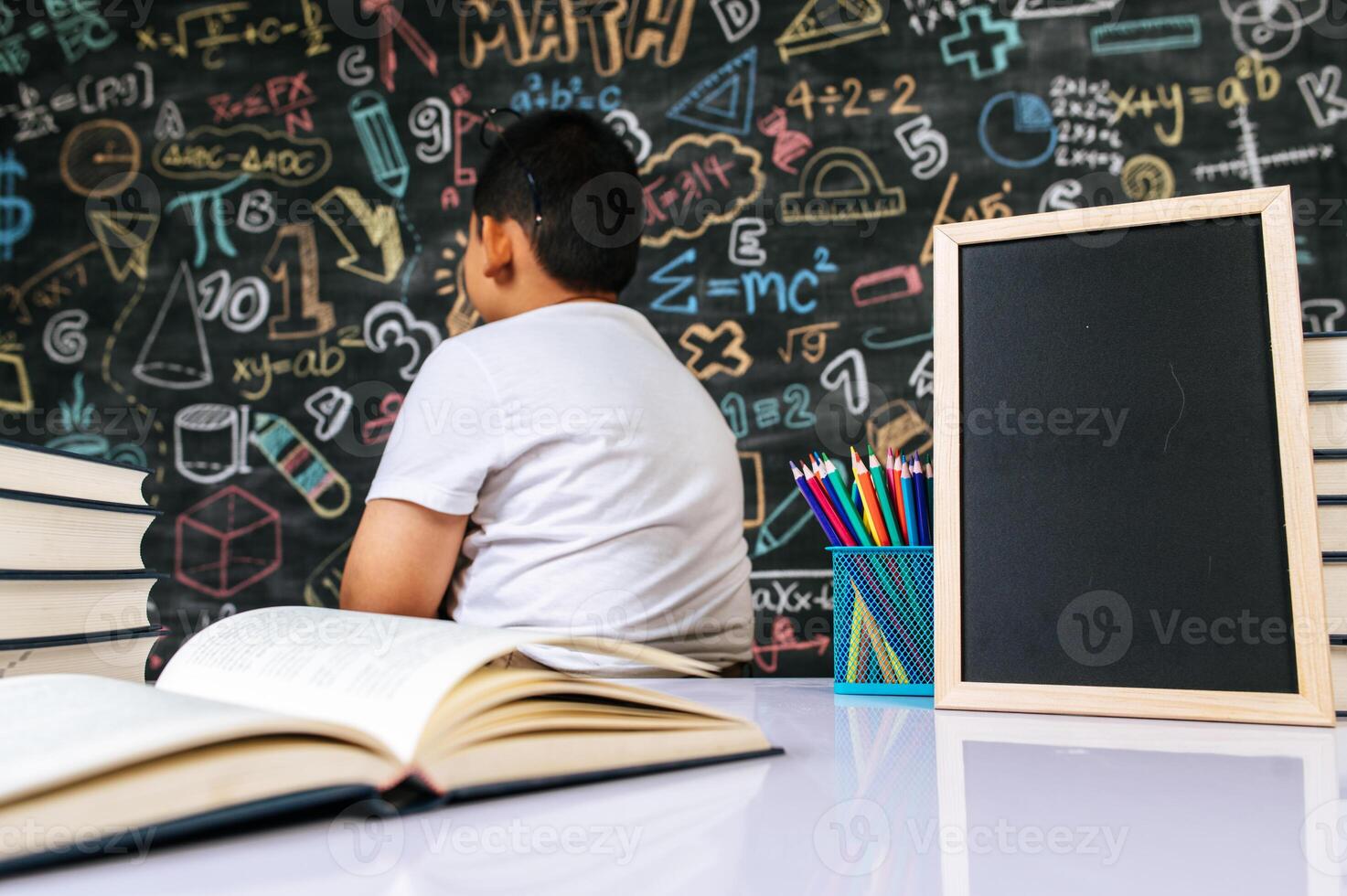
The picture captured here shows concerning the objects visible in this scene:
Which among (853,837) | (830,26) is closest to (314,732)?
(853,837)

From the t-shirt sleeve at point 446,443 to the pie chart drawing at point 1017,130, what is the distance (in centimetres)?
138

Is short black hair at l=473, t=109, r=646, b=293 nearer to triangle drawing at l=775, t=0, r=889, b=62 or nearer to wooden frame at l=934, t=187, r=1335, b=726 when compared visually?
wooden frame at l=934, t=187, r=1335, b=726

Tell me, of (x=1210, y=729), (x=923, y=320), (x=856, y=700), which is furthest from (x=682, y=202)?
(x=1210, y=729)

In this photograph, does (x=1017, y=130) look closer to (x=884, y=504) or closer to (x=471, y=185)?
(x=471, y=185)

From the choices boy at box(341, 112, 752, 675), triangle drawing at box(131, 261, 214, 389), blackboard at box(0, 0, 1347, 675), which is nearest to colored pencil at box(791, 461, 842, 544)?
boy at box(341, 112, 752, 675)

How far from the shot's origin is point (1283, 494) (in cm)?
66

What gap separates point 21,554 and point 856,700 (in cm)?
59

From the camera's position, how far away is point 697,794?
1.37ft

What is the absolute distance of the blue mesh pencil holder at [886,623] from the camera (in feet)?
2.65

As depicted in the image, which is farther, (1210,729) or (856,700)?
(856,700)

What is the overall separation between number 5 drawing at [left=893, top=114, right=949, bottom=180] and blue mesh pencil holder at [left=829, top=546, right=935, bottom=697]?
1494 millimetres

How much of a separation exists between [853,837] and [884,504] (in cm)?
51

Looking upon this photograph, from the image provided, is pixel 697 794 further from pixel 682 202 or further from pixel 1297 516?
pixel 682 202

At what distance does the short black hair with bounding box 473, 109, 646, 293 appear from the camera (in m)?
1.39
